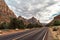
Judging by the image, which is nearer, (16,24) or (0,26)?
(0,26)

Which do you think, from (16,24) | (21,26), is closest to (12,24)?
(16,24)

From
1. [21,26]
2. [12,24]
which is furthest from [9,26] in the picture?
[21,26]

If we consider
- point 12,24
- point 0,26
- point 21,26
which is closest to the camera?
point 0,26

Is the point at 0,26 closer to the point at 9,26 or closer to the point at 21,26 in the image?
the point at 9,26

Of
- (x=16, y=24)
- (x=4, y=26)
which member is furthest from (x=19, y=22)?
(x=4, y=26)

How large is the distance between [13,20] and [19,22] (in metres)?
4.23

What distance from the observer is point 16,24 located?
4291 inches

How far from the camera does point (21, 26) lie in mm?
116062

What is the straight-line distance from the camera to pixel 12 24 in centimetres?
10775

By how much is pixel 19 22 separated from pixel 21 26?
494 centimetres

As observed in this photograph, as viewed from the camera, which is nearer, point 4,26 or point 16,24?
point 4,26

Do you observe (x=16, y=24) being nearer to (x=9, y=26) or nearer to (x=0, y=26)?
(x=9, y=26)

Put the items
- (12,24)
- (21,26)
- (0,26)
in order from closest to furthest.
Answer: (0,26)
(12,24)
(21,26)

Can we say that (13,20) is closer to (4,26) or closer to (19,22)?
(19,22)
